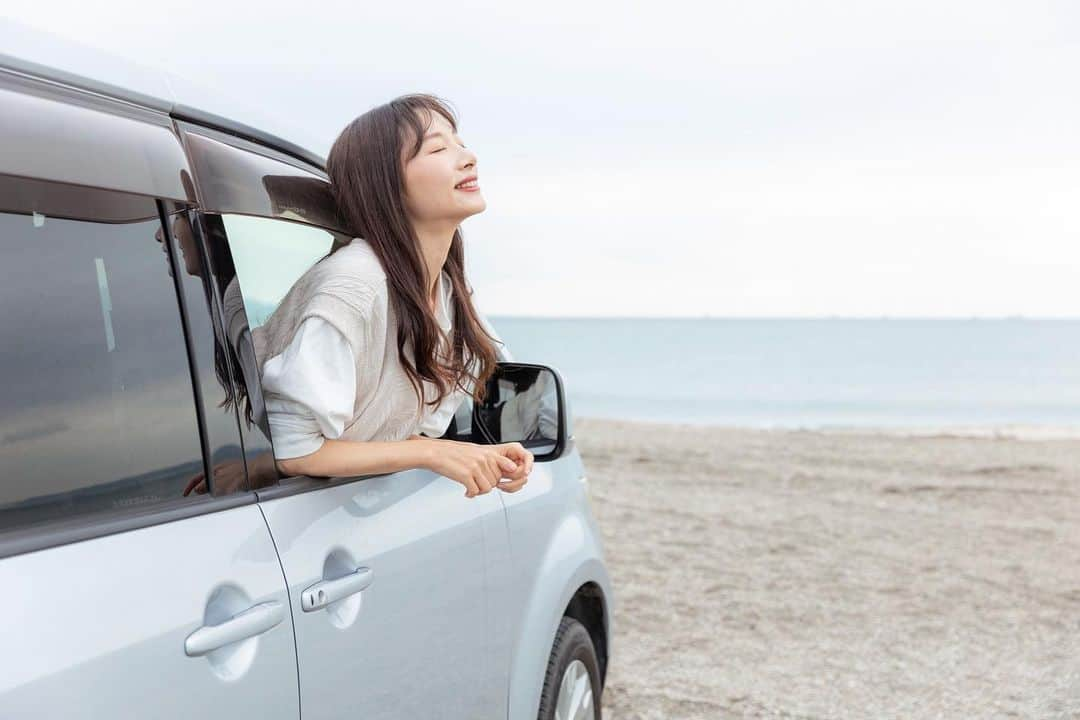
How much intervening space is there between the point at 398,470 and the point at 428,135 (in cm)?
79

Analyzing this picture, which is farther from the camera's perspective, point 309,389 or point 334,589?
point 309,389

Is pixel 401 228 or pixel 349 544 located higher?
pixel 401 228

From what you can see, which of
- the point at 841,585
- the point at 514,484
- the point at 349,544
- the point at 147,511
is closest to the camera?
the point at 147,511

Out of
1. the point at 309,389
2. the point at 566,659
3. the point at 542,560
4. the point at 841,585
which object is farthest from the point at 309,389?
the point at 841,585

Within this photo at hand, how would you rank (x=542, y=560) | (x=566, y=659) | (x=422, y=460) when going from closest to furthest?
(x=422, y=460)
(x=542, y=560)
(x=566, y=659)

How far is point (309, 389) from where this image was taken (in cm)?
182

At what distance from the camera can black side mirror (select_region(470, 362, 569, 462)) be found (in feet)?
8.38

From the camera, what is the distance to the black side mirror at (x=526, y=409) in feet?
8.38

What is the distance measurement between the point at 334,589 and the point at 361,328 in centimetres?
52

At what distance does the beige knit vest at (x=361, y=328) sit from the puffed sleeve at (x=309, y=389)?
0.03m

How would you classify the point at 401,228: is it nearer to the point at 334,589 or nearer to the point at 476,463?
the point at 476,463

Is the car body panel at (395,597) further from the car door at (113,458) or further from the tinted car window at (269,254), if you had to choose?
the tinted car window at (269,254)

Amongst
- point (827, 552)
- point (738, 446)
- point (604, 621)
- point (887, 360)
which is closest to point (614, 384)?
point (887, 360)

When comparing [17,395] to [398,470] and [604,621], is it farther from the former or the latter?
[604,621]
